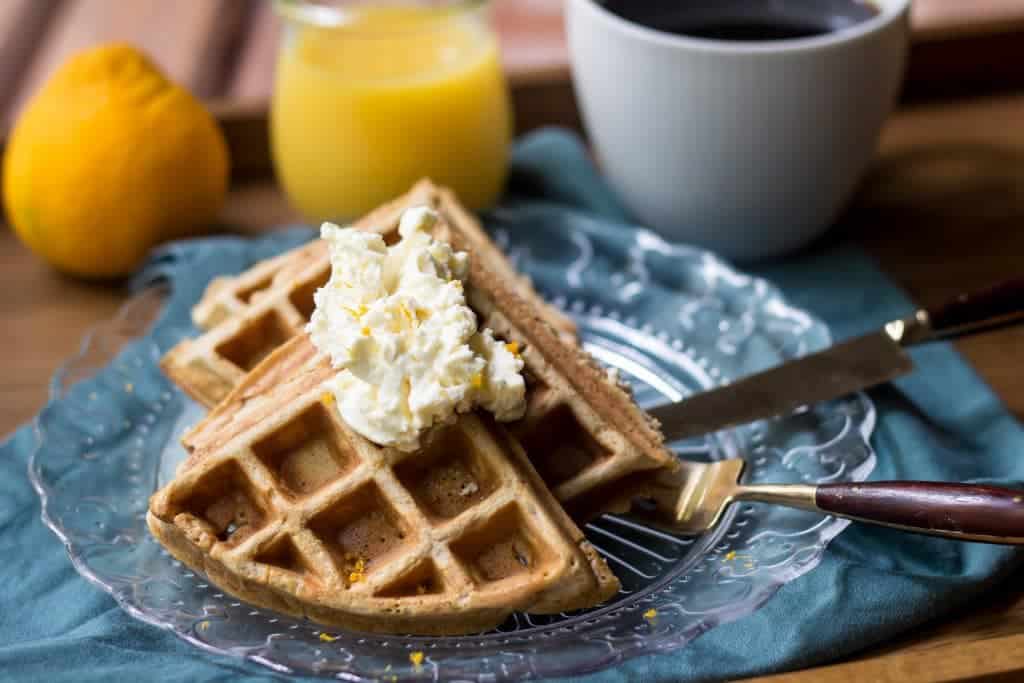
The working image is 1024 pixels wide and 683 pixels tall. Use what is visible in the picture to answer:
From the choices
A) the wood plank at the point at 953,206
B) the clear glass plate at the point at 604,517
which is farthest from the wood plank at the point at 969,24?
the clear glass plate at the point at 604,517

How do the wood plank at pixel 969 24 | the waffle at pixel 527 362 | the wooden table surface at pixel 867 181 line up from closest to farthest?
the waffle at pixel 527 362 < the wooden table surface at pixel 867 181 < the wood plank at pixel 969 24

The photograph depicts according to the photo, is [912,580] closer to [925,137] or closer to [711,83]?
[711,83]

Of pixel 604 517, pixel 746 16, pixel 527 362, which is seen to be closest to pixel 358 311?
pixel 527 362

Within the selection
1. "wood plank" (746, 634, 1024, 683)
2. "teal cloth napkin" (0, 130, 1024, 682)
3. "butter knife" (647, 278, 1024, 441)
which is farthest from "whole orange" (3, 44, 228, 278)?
"wood plank" (746, 634, 1024, 683)

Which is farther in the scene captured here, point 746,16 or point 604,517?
point 746,16

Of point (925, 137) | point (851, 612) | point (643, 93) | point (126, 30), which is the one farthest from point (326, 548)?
point (126, 30)

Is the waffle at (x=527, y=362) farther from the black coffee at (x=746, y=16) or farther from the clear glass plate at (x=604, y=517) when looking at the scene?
the black coffee at (x=746, y=16)

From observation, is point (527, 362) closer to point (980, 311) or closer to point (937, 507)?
point (937, 507)
